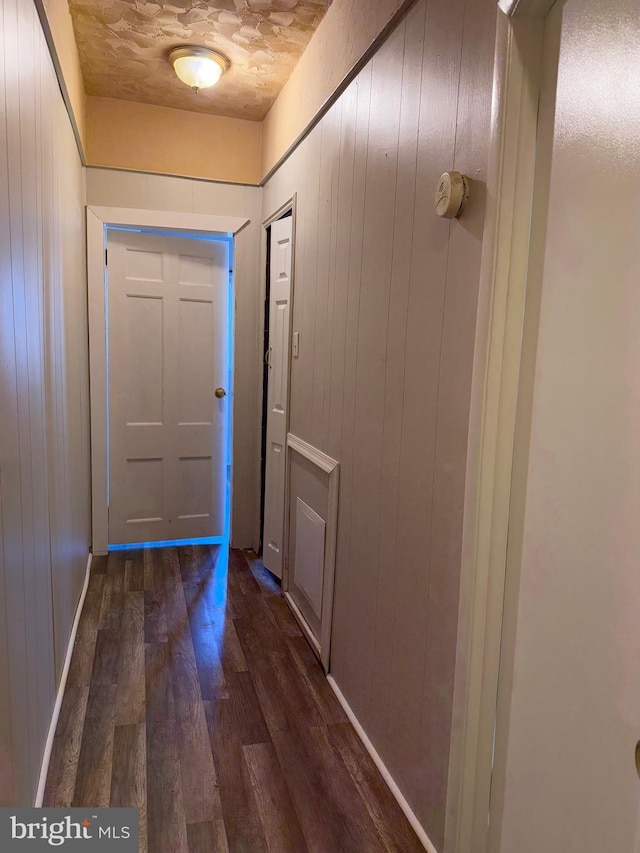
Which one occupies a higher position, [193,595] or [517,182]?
[517,182]

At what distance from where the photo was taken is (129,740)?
6.24 ft

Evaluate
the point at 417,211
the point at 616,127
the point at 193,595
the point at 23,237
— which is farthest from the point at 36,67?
the point at 193,595

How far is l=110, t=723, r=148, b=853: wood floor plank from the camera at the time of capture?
1.61 m

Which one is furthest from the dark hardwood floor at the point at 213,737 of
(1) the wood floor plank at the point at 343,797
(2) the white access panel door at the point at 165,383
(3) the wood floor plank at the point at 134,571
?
(2) the white access panel door at the point at 165,383

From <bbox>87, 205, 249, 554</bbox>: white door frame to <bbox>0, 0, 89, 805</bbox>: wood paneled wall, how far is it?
0.81 m

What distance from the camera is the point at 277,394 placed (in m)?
3.21

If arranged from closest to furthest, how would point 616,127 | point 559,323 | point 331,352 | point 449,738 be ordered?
1. point 616,127
2. point 559,323
3. point 449,738
4. point 331,352

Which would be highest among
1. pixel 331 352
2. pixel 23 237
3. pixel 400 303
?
pixel 23 237

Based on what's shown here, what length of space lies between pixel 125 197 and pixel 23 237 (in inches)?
83.5

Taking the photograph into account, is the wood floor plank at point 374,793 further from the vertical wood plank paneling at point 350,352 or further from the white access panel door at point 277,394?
the white access panel door at point 277,394

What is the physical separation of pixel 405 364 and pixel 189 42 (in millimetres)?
2062

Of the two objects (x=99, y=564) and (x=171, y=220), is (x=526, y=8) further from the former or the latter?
(x=99, y=564)

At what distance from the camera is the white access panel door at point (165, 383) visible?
3.55 metres

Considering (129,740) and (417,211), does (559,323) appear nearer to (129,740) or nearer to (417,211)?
(417,211)
